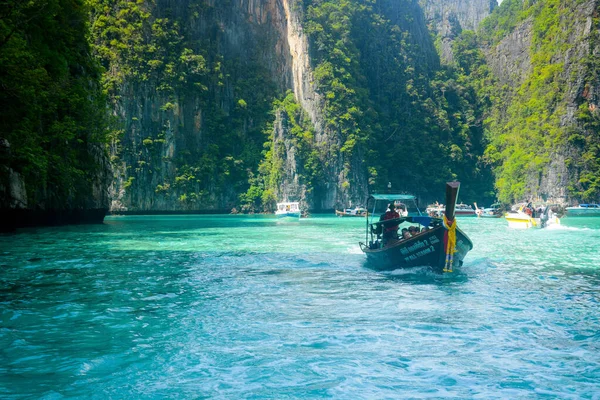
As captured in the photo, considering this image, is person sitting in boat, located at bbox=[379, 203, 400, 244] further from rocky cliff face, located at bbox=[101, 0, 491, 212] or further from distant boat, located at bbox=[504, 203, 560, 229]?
rocky cliff face, located at bbox=[101, 0, 491, 212]

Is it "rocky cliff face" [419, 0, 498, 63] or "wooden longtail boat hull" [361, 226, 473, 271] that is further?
"rocky cliff face" [419, 0, 498, 63]

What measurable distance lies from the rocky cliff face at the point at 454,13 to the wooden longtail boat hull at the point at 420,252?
427 ft

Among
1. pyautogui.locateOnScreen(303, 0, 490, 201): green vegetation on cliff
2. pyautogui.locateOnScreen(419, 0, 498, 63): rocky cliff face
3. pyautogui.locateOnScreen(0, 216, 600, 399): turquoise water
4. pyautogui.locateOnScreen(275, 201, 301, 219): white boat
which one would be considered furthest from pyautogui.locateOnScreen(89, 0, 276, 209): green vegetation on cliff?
pyautogui.locateOnScreen(419, 0, 498, 63): rocky cliff face

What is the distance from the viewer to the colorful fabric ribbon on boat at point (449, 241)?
1517cm

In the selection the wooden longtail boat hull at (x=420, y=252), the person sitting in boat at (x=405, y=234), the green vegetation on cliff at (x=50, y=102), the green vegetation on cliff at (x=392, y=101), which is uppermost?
the green vegetation on cliff at (x=392, y=101)

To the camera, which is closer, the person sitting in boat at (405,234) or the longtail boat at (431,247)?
the longtail boat at (431,247)

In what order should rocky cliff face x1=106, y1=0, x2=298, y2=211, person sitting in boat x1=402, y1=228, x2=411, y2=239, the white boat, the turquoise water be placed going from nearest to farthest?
the turquoise water < person sitting in boat x1=402, y1=228, x2=411, y2=239 < the white boat < rocky cliff face x1=106, y1=0, x2=298, y2=211

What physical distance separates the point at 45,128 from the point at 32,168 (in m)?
3.75

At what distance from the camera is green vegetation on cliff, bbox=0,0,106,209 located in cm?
2348

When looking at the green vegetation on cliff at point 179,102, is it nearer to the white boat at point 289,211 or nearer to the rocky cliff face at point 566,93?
the white boat at point 289,211

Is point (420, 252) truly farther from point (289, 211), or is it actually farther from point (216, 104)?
point (216, 104)

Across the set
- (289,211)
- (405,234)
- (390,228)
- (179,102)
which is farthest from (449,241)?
(179,102)

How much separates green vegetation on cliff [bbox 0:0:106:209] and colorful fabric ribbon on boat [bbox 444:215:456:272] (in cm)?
1885

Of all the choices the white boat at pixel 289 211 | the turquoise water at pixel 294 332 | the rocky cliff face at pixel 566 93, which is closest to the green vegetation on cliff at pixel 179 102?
the white boat at pixel 289 211
